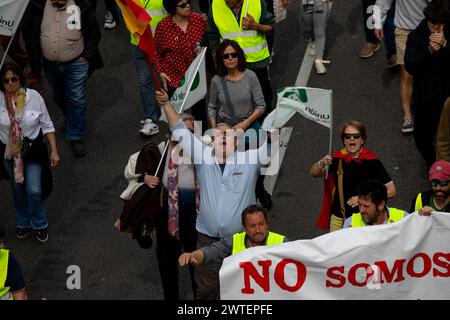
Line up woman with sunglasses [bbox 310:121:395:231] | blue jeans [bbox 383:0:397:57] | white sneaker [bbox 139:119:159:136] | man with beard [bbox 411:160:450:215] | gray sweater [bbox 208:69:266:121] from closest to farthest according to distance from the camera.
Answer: man with beard [bbox 411:160:450:215] → woman with sunglasses [bbox 310:121:395:231] → gray sweater [bbox 208:69:266:121] → white sneaker [bbox 139:119:159:136] → blue jeans [bbox 383:0:397:57]

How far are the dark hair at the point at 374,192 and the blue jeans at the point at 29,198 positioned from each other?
11.5 feet

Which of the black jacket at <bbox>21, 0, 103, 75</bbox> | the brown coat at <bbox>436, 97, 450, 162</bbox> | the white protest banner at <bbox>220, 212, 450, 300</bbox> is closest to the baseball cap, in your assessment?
the white protest banner at <bbox>220, 212, 450, 300</bbox>

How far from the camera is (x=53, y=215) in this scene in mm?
12289

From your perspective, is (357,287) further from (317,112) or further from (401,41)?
(401,41)

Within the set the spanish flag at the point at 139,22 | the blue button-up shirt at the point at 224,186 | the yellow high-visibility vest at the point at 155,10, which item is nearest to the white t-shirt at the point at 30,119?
the spanish flag at the point at 139,22

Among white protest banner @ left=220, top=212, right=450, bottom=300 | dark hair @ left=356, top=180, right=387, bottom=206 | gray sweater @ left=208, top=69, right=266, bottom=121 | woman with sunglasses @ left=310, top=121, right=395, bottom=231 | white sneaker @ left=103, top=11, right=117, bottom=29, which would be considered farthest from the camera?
white sneaker @ left=103, top=11, right=117, bottom=29

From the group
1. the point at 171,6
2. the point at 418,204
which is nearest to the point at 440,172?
the point at 418,204

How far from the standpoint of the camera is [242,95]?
449 inches

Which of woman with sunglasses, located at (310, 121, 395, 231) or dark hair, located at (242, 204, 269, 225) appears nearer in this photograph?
dark hair, located at (242, 204, 269, 225)

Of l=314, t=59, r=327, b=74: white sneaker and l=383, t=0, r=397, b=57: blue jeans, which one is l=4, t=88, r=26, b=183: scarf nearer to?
l=314, t=59, r=327, b=74: white sneaker

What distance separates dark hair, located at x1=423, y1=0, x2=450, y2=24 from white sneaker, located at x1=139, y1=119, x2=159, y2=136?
3.40 m

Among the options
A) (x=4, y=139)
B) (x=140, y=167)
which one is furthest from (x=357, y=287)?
(x=4, y=139)

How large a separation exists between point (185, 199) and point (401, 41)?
3428 millimetres

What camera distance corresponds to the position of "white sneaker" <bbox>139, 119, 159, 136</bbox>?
13.3 m
